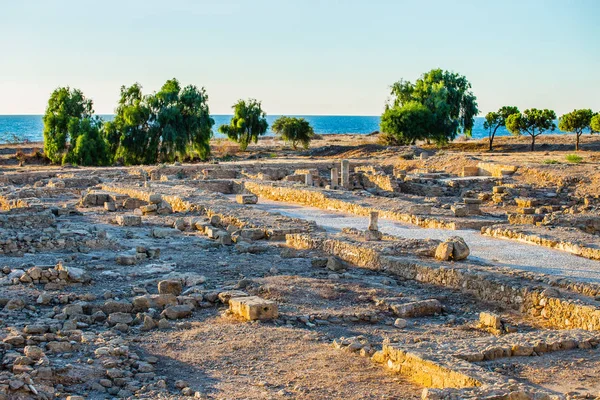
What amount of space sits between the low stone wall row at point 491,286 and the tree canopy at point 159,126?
96.3 ft

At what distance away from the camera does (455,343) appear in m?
8.92

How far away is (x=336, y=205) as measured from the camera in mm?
21406

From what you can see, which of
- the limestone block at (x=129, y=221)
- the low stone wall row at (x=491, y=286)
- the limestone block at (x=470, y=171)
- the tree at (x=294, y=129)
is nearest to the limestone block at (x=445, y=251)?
the low stone wall row at (x=491, y=286)

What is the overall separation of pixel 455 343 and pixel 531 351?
826mm

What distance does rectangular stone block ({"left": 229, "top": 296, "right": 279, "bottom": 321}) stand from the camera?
10.3 metres

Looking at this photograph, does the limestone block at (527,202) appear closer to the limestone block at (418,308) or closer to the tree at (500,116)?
the limestone block at (418,308)

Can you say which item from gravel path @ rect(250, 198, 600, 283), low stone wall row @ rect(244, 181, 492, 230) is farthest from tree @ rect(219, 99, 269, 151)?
gravel path @ rect(250, 198, 600, 283)

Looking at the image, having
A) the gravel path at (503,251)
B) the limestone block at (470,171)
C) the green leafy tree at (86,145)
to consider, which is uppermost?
the green leafy tree at (86,145)

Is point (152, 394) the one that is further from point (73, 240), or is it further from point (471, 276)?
point (73, 240)

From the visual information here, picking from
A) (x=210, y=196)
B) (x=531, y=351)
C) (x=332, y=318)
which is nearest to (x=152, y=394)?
(x=332, y=318)

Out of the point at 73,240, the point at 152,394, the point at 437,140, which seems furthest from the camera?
the point at 437,140

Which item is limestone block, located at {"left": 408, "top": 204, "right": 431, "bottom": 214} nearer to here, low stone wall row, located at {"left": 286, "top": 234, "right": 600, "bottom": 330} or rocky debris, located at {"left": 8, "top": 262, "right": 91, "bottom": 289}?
low stone wall row, located at {"left": 286, "top": 234, "right": 600, "bottom": 330}

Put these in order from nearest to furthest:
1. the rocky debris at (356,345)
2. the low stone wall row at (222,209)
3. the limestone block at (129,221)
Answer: the rocky debris at (356,345) → the low stone wall row at (222,209) → the limestone block at (129,221)

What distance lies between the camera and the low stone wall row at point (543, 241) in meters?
14.2
